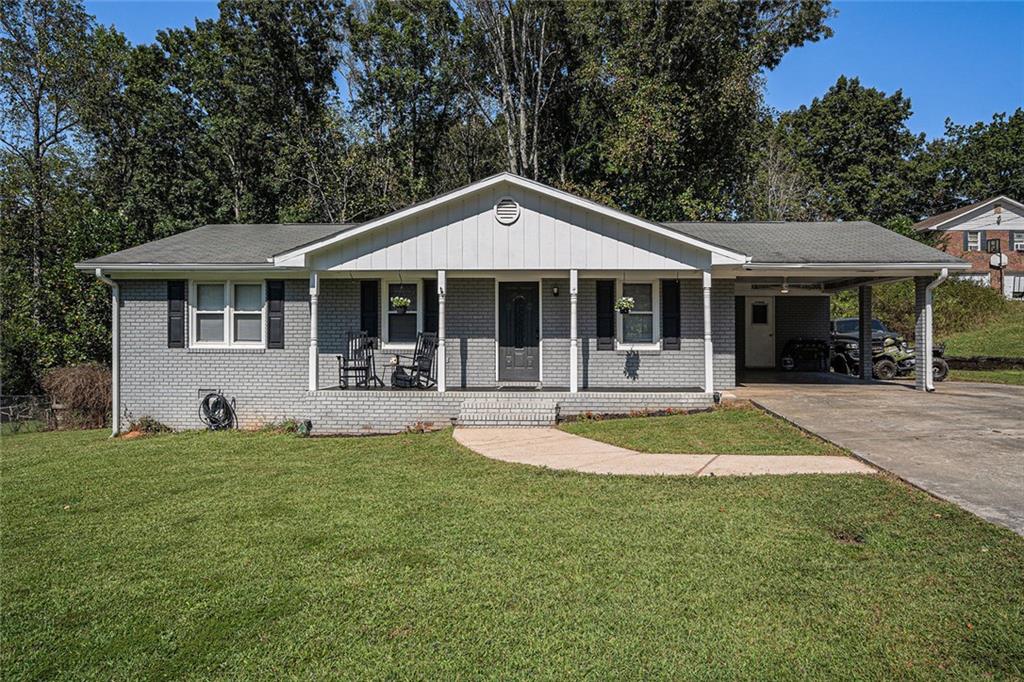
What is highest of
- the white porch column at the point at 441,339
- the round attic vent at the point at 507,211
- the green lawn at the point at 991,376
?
the round attic vent at the point at 507,211

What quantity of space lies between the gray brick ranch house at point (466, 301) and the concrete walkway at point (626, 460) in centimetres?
243

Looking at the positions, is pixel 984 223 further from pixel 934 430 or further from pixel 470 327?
pixel 470 327

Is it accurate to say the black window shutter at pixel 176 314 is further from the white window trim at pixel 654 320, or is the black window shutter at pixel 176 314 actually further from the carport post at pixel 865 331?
the carport post at pixel 865 331

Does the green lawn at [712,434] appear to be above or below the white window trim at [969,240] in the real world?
below

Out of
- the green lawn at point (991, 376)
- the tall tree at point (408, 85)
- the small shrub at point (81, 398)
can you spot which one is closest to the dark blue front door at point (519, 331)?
the small shrub at point (81, 398)

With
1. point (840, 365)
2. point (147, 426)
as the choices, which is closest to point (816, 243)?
point (840, 365)

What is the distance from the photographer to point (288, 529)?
5047mm

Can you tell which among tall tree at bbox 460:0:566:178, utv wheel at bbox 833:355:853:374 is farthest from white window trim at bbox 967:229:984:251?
tall tree at bbox 460:0:566:178

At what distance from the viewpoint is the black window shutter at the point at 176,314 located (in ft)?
40.0

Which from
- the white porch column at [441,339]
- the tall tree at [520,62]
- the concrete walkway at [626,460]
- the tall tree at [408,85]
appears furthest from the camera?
the tall tree at [408,85]

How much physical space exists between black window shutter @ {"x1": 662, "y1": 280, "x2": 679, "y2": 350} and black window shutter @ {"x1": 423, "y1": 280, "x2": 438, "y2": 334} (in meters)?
4.58

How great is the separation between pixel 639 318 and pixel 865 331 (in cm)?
625

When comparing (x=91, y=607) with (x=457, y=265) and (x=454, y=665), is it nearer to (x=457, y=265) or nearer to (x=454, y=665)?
(x=454, y=665)

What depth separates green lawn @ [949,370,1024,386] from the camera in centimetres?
1515
